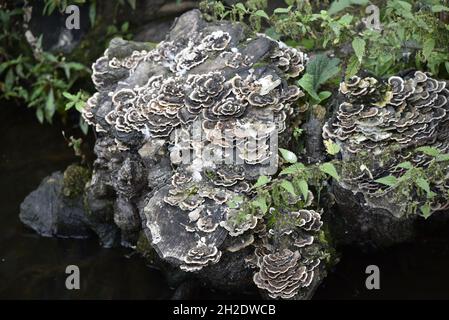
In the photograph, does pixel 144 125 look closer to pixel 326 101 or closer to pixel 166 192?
pixel 166 192

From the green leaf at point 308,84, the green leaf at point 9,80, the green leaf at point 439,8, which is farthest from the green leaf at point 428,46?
the green leaf at point 9,80

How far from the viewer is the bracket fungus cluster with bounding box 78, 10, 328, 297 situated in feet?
20.8

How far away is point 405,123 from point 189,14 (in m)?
3.07

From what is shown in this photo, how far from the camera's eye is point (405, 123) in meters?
6.41

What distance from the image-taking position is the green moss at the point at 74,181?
8.46m

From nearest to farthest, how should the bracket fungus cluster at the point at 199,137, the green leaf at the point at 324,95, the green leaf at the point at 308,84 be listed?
the bracket fungus cluster at the point at 199,137, the green leaf at the point at 308,84, the green leaf at the point at 324,95

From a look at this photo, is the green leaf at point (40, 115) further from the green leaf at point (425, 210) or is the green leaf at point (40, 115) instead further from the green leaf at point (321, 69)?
the green leaf at point (425, 210)

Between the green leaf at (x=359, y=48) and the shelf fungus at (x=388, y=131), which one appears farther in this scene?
the shelf fungus at (x=388, y=131)

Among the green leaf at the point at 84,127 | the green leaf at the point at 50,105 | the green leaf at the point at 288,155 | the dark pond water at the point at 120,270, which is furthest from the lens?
the green leaf at the point at 50,105

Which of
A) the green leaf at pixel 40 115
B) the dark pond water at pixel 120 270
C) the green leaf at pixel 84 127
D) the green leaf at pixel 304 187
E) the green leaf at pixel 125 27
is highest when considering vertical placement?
the green leaf at pixel 304 187

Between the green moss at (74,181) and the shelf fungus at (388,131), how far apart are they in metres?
3.48

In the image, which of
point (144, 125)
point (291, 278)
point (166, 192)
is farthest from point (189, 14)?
point (291, 278)

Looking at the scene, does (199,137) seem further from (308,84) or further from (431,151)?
(431,151)

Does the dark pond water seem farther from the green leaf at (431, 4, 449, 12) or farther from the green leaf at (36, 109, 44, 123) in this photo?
the green leaf at (431, 4, 449, 12)
